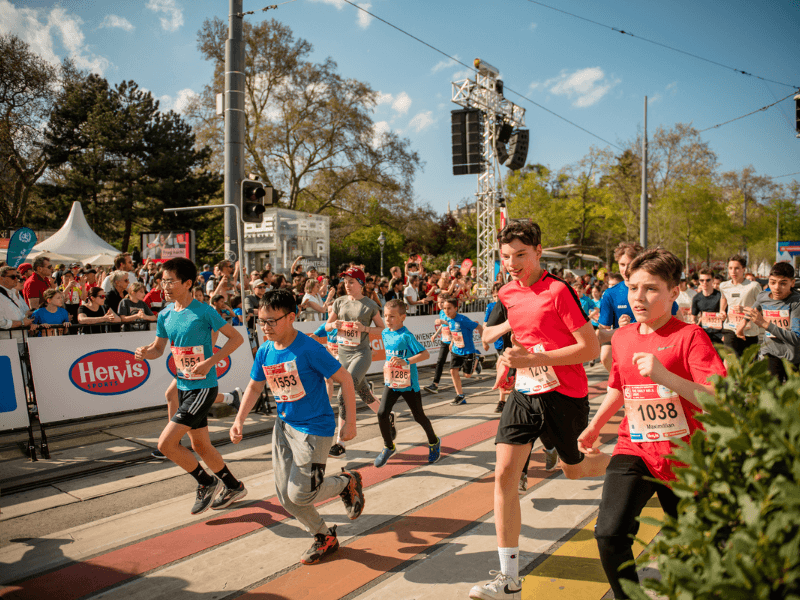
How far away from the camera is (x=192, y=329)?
4602 millimetres

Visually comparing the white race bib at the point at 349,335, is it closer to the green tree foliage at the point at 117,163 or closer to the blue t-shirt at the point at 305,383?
the blue t-shirt at the point at 305,383

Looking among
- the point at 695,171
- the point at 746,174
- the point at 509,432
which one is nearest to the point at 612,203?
the point at 695,171

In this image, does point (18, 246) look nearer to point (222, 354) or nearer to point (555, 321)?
point (222, 354)

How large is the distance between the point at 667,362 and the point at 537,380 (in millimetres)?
831

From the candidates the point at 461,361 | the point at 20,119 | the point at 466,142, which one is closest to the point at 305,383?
the point at 461,361

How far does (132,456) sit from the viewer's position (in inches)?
238

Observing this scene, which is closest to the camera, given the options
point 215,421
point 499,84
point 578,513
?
point 578,513

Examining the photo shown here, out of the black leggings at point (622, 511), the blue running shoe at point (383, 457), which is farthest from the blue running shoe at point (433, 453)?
the black leggings at point (622, 511)

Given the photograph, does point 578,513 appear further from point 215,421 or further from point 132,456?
point 215,421

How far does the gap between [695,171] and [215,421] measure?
125ft

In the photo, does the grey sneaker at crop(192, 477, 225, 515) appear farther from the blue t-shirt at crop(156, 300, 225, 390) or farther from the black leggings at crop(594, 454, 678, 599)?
the black leggings at crop(594, 454, 678, 599)

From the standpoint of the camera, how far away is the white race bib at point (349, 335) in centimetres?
651

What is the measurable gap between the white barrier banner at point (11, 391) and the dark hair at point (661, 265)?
6740 millimetres

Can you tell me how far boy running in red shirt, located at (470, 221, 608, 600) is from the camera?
3018 millimetres
